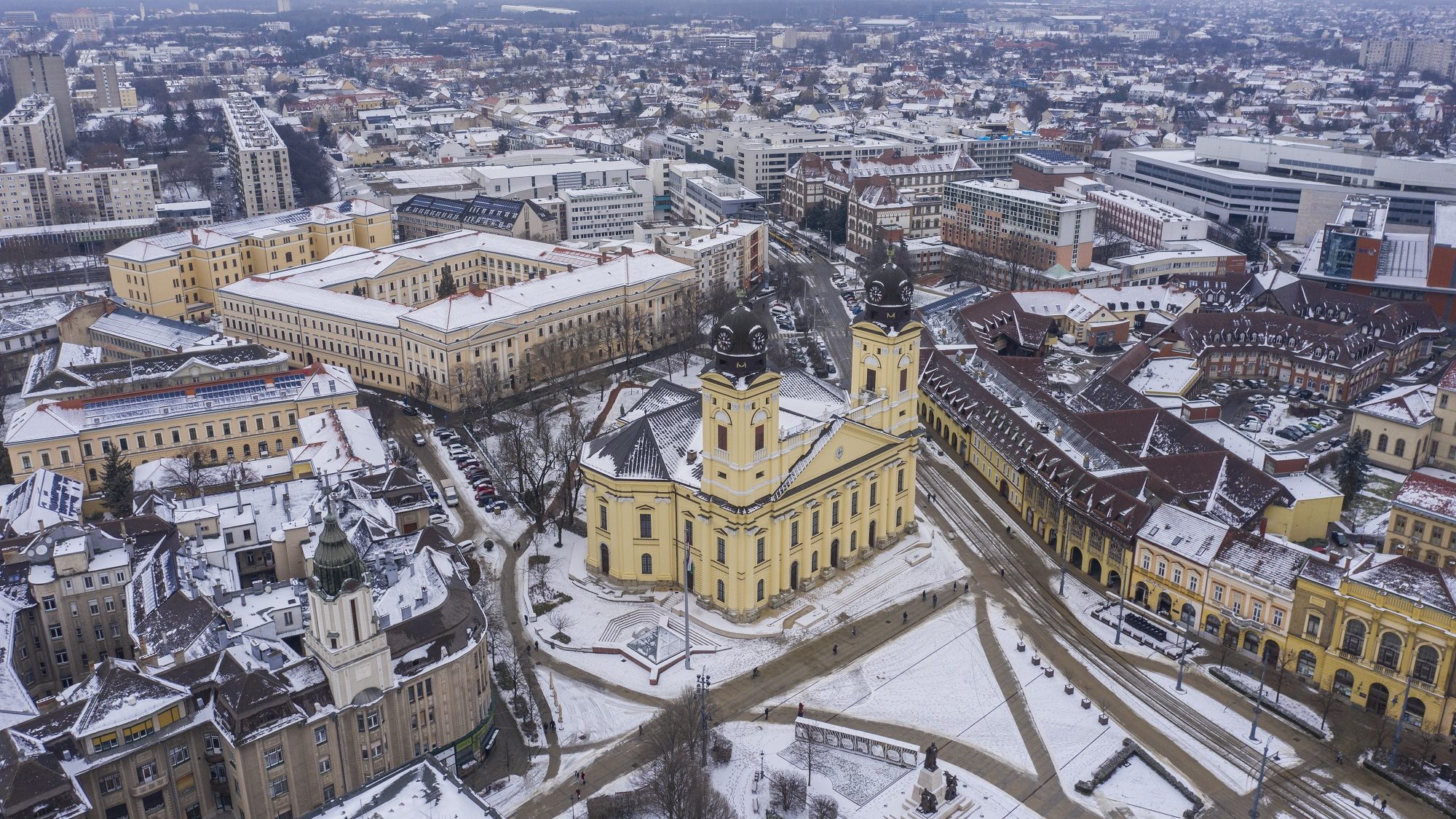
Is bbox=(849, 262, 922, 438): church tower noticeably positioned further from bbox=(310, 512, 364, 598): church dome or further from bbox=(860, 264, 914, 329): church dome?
bbox=(310, 512, 364, 598): church dome

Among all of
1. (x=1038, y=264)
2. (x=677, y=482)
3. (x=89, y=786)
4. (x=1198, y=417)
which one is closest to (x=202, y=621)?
(x=89, y=786)

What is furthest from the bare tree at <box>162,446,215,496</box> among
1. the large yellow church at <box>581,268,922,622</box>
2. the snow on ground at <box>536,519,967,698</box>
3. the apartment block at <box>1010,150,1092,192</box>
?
the apartment block at <box>1010,150,1092,192</box>

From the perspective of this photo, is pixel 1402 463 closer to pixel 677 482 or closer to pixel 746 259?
pixel 677 482

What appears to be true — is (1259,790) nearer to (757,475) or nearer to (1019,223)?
(757,475)

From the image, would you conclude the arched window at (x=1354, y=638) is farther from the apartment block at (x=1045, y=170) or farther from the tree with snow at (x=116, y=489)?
the apartment block at (x=1045, y=170)

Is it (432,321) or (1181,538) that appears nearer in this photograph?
(1181,538)

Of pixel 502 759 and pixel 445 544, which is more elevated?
pixel 445 544

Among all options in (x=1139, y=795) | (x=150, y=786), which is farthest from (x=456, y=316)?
(x=1139, y=795)
